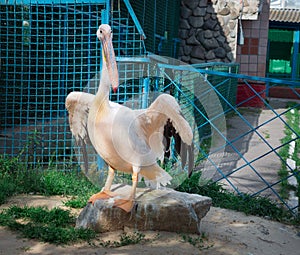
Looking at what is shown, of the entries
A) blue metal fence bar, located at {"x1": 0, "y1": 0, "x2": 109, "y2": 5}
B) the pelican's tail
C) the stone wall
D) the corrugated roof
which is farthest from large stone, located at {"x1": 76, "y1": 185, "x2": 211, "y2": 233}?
the corrugated roof

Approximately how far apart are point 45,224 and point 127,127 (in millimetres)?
1228

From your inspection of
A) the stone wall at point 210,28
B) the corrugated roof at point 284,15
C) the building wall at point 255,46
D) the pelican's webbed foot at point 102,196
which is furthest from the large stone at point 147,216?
the corrugated roof at point 284,15

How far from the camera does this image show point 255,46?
14.7 m

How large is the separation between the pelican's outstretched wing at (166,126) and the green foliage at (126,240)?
2.25 feet

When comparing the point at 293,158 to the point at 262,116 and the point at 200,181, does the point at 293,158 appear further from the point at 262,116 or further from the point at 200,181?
the point at 262,116

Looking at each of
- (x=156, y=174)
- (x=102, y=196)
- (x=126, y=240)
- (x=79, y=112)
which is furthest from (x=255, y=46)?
(x=126, y=240)

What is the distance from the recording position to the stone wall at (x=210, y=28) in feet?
43.3

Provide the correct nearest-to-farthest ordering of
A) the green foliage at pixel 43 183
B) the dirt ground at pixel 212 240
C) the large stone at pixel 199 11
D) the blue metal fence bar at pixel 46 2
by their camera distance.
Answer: the dirt ground at pixel 212 240
the green foliage at pixel 43 183
the blue metal fence bar at pixel 46 2
the large stone at pixel 199 11

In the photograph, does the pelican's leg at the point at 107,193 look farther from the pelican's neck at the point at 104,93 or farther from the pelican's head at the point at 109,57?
the pelican's head at the point at 109,57

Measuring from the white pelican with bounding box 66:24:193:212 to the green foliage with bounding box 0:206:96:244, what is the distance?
1.45 ft

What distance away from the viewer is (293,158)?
26.9 feet

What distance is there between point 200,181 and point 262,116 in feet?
25.1

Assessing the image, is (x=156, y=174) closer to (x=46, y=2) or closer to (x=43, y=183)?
(x=43, y=183)

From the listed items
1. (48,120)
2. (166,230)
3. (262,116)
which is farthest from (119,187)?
(262,116)
